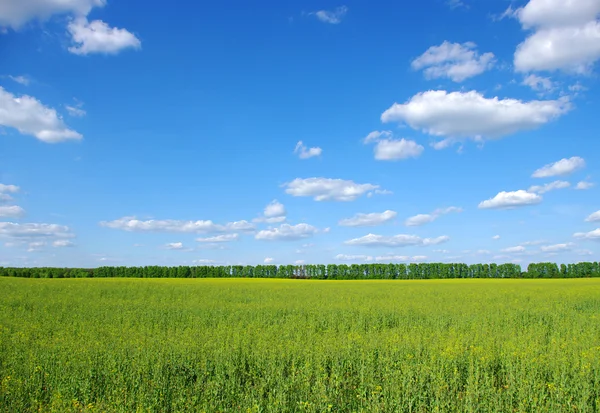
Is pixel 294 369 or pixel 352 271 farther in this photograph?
pixel 352 271

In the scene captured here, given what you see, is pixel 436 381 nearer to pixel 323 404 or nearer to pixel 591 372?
pixel 323 404

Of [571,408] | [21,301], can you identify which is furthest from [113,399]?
[21,301]

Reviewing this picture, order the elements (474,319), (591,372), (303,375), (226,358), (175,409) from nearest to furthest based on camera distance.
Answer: (175,409), (303,375), (591,372), (226,358), (474,319)

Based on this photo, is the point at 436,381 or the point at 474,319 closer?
the point at 436,381

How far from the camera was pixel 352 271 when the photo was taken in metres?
91.7

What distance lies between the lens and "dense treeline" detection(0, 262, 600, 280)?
3548 inches

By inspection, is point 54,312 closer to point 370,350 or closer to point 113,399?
point 113,399

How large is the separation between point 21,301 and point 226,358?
2434 cm

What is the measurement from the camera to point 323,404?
884cm

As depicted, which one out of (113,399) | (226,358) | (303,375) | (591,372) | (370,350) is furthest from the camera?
(370,350)

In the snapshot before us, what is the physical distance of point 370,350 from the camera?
12766mm

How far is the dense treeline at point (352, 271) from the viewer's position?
90125 millimetres

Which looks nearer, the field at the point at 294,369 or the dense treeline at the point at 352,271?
the field at the point at 294,369

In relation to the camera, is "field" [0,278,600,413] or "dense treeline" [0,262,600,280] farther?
"dense treeline" [0,262,600,280]
